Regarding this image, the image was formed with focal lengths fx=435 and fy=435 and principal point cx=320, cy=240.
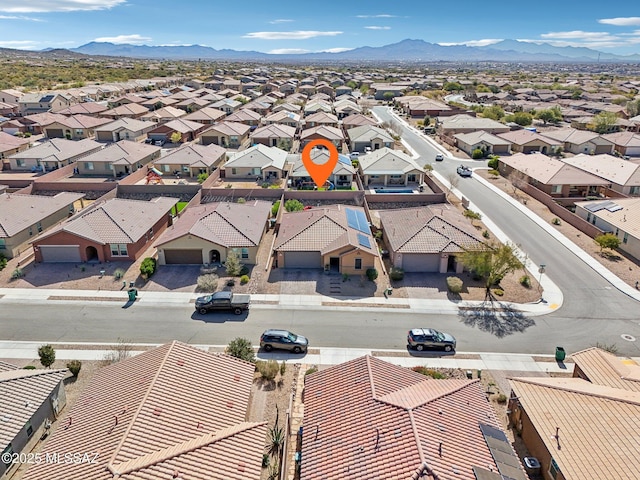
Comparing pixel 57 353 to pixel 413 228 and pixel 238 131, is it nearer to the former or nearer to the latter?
pixel 413 228

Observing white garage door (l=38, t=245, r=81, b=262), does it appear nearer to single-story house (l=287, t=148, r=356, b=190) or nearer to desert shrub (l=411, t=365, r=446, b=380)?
single-story house (l=287, t=148, r=356, b=190)

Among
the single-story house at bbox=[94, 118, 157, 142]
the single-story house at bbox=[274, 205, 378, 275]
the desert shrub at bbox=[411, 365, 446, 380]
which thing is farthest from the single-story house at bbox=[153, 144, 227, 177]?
the desert shrub at bbox=[411, 365, 446, 380]

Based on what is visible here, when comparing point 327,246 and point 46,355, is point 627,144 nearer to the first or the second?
point 327,246

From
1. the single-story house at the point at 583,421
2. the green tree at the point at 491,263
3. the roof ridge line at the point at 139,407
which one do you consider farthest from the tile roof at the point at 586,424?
the roof ridge line at the point at 139,407

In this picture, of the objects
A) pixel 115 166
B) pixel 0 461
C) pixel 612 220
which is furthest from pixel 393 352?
pixel 115 166

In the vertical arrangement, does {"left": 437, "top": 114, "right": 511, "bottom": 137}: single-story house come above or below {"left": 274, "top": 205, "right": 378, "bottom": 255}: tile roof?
above

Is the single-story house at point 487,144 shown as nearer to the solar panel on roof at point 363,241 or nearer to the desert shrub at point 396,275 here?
the solar panel on roof at point 363,241

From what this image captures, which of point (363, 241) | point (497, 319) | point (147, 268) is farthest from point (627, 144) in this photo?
point (147, 268)
